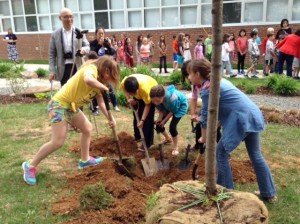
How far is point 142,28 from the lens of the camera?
17750mm

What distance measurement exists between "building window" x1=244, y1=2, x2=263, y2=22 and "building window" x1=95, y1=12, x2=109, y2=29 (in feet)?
24.6

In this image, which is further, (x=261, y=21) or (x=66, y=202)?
(x=261, y=21)

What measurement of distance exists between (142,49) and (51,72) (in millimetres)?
8932

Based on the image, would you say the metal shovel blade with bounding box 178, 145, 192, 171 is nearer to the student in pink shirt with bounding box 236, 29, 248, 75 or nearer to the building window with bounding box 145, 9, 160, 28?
the student in pink shirt with bounding box 236, 29, 248, 75

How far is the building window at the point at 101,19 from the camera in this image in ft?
61.1

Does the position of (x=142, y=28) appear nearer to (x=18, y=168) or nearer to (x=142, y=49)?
(x=142, y=49)

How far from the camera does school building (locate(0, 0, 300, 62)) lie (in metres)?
15.0

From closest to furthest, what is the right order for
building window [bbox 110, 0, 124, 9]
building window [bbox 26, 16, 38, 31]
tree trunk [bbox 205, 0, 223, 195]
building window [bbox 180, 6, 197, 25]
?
tree trunk [bbox 205, 0, 223, 195] < building window [bbox 180, 6, 197, 25] < building window [bbox 110, 0, 124, 9] < building window [bbox 26, 16, 38, 31]

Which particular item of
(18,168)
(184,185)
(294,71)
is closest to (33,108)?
(18,168)

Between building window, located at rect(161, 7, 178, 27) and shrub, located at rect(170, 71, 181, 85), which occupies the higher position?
building window, located at rect(161, 7, 178, 27)

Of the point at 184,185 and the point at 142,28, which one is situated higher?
the point at 142,28

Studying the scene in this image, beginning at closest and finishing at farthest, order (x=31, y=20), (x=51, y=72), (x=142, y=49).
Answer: (x=51, y=72) < (x=142, y=49) < (x=31, y=20)

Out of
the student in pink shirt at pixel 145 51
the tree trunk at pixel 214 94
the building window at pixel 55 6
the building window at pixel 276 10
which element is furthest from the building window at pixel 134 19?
the tree trunk at pixel 214 94

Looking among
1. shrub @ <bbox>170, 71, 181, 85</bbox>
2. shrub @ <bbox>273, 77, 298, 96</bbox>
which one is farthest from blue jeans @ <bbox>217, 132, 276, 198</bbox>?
Result: shrub @ <bbox>170, 71, 181, 85</bbox>
